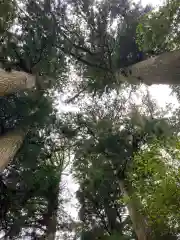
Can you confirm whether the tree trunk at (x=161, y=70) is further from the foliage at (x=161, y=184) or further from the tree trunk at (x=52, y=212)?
the tree trunk at (x=52, y=212)

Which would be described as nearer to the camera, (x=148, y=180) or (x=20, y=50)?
(x=148, y=180)

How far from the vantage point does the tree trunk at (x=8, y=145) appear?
586 centimetres

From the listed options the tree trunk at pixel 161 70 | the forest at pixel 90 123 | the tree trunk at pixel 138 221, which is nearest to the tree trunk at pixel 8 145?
the forest at pixel 90 123

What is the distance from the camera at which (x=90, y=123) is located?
10008 millimetres

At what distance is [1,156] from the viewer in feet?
18.9

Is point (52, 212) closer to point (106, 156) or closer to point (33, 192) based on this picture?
point (33, 192)

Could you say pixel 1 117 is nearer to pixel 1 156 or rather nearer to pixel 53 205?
pixel 1 156

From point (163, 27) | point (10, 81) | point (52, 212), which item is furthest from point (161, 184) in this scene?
point (52, 212)

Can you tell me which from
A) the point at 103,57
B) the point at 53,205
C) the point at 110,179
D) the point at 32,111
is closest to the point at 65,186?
the point at 53,205

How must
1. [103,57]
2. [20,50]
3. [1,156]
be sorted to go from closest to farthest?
1. [1,156]
2. [20,50]
3. [103,57]

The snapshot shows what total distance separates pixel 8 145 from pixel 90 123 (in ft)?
14.5

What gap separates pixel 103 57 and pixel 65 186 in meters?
5.26

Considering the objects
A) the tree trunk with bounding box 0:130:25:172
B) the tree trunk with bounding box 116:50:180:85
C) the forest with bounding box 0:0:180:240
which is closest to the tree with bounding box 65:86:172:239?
the forest with bounding box 0:0:180:240

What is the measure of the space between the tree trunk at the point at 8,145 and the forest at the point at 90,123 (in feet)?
0.10
